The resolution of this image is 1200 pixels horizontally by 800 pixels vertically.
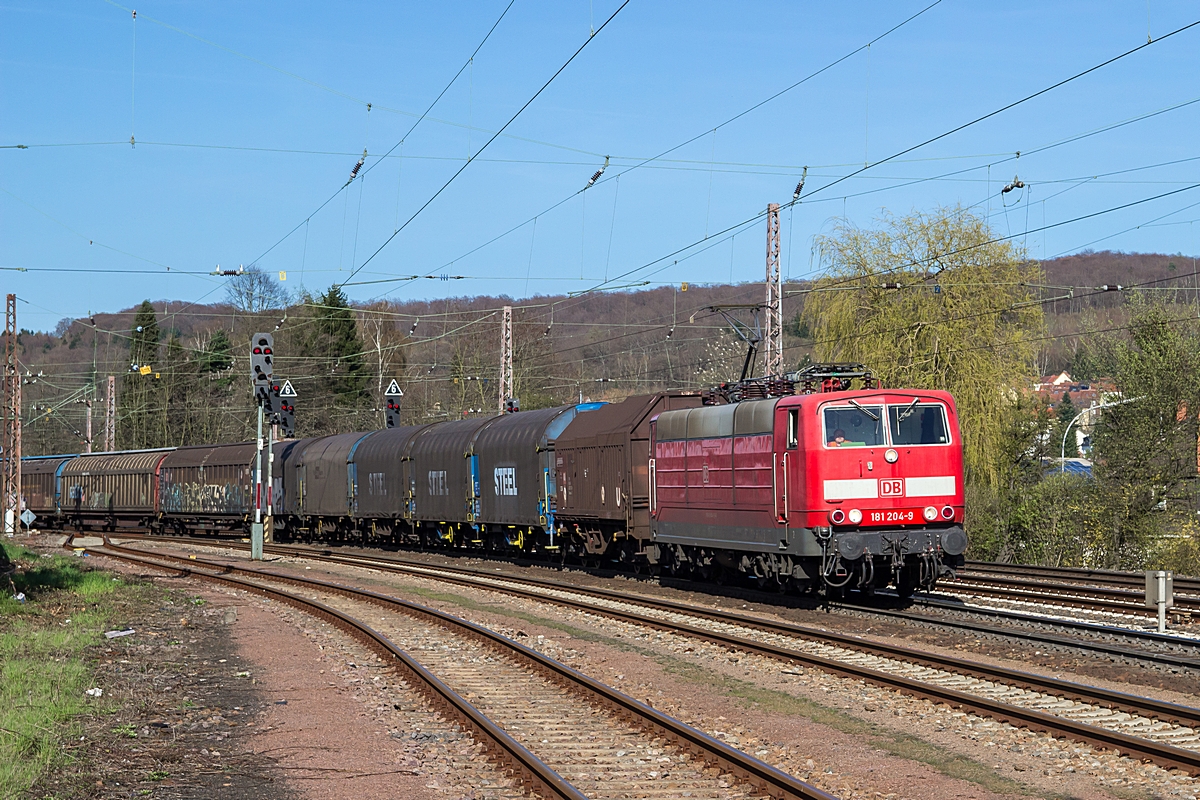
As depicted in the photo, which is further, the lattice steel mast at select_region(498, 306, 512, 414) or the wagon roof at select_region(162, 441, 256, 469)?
the wagon roof at select_region(162, 441, 256, 469)

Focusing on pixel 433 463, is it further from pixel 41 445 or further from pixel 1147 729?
pixel 41 445

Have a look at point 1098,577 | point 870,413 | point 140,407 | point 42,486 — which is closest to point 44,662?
point 870,413

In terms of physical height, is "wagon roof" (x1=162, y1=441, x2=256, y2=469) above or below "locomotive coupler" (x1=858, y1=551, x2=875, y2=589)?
above

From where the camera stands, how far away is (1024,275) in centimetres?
4250

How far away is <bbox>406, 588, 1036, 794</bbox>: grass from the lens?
8820mm

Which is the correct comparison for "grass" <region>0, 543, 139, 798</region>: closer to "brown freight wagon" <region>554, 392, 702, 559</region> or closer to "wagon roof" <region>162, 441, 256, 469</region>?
"brown freight wagon" <region>554, 392, 702, 559</region>

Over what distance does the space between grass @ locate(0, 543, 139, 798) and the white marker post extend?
1317 centimetres

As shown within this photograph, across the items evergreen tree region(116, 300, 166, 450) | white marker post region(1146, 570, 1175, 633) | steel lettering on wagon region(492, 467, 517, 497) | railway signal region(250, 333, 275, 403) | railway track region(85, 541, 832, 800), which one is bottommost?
railway track region(85, 541, 832, 800)

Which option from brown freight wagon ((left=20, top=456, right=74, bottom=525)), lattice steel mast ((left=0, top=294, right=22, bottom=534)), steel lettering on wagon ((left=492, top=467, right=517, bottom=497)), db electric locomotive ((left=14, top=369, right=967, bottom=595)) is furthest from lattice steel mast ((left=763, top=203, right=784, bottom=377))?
brown freight wagon ((left=20, top=456, right=74, bottom=525))

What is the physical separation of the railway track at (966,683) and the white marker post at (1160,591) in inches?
169

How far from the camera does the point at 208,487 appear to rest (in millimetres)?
49188

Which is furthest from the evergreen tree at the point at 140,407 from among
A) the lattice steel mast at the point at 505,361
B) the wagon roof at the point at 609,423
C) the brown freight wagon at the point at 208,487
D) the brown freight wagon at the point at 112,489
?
the wagon roof at the point at 609,423

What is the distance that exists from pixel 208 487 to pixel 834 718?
139 ft

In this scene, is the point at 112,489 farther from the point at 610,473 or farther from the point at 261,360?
the point at 610,473
